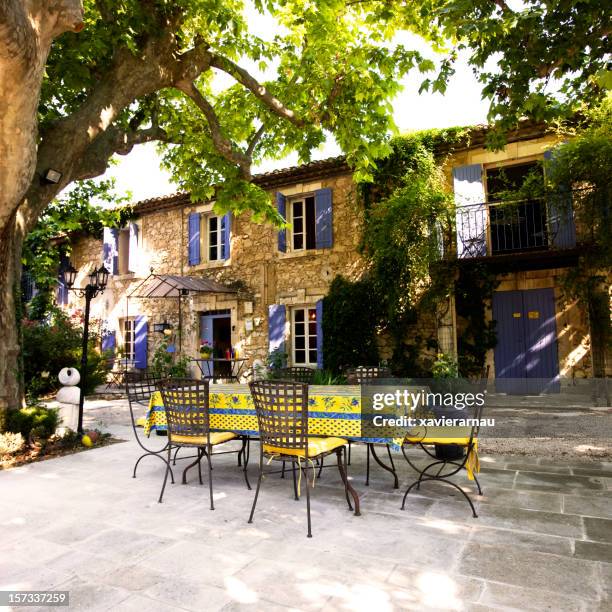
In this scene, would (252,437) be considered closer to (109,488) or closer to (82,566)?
(109,488)

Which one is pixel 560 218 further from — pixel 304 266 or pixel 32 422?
pixel 32 422

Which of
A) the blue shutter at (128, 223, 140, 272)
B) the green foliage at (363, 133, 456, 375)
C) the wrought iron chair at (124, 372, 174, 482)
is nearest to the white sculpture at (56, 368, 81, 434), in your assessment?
the wrought iron chair at (124, 372, 174, 482)

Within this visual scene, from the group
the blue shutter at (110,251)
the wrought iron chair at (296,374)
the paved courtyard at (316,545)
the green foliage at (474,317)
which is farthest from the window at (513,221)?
the blue shutter at (110,251)

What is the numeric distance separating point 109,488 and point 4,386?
2.23m

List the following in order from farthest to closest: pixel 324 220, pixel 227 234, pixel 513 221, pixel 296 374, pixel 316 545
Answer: pixel 227 234 < pixel 324 220 < pixel 513 221 < pixel 296 374 < pixel 316 545

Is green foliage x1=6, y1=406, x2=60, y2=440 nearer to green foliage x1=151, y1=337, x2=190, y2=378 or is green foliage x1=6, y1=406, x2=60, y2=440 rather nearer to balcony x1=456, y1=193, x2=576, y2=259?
green foliage x1=151, y1=337, x2=190, y2=378

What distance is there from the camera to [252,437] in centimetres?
373

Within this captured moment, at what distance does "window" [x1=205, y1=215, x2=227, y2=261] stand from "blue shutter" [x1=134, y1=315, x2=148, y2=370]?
254 cm

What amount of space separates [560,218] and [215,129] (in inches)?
229

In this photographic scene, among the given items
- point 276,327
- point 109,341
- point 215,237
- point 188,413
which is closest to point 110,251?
point 109,341

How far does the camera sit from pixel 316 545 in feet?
8.38

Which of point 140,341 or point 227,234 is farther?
point 140,341

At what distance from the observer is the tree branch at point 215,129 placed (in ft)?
20.1

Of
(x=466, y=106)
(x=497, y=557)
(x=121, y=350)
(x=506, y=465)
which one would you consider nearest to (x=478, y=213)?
(x=466, y=106)
